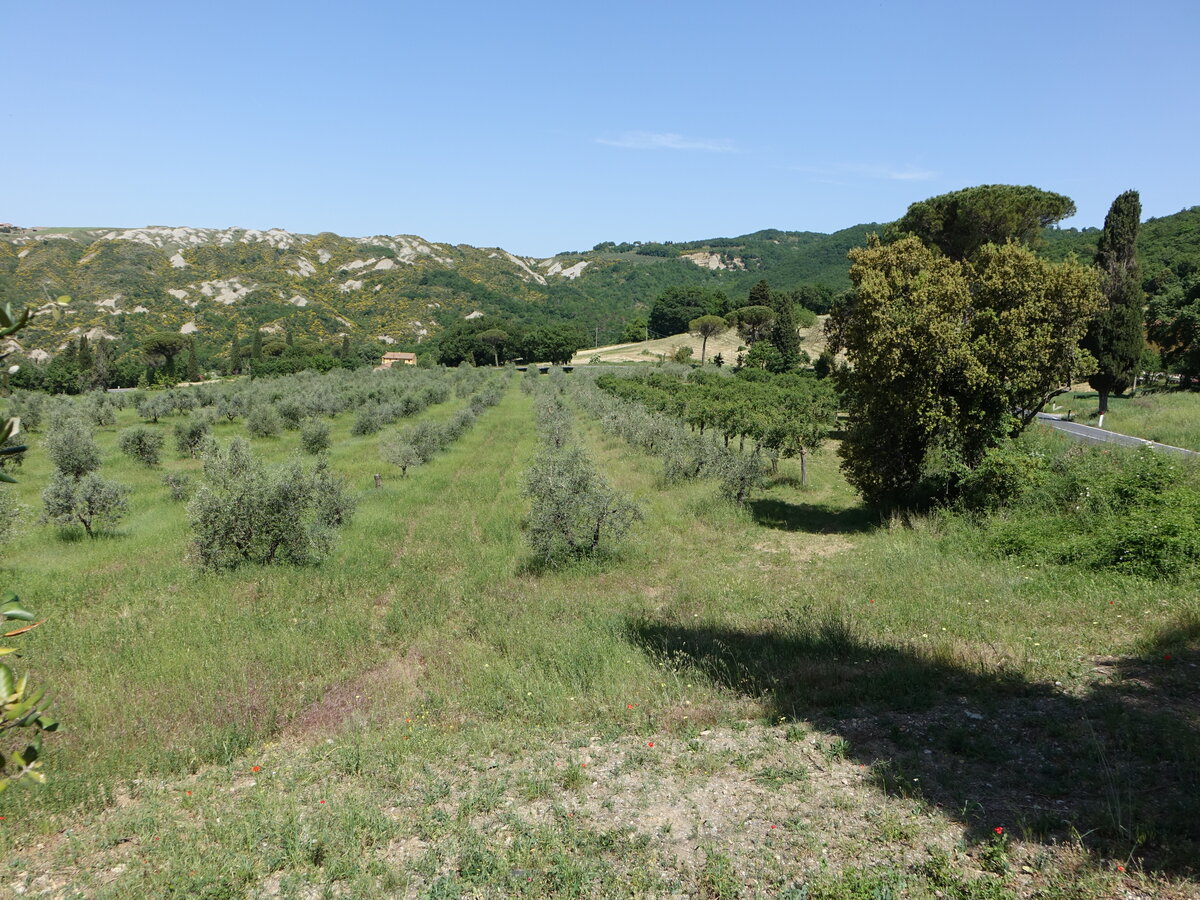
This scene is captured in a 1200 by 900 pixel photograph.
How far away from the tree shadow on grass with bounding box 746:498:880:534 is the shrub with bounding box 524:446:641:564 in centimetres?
Answer: 533

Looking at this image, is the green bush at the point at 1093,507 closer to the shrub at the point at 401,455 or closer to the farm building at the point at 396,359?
the shrub at the point at 401,455

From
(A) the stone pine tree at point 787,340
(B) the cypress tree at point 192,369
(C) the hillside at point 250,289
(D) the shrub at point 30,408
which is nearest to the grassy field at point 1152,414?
(A) the stone pine tree at point 787,340

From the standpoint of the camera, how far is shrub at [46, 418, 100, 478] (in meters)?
25.6

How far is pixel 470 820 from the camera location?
6961mm

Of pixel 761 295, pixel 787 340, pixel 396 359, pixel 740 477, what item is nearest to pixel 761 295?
pixel 761 295

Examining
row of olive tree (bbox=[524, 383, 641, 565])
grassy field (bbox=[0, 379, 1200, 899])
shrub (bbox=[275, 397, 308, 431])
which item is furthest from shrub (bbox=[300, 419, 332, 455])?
row of olive tree (bbox=[524, 383, 641, 565])

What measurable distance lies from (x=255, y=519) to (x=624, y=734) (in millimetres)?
12406

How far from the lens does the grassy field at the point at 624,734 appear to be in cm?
609

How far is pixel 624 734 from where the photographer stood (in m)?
8.62

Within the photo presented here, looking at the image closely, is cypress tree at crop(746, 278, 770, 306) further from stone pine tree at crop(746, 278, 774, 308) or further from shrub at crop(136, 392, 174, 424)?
shrub at crop(136, 392, 174, 424)

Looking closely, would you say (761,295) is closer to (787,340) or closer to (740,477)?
(787,340)

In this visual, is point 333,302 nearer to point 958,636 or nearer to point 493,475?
point 493,475

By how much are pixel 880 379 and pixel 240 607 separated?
16.7 meters

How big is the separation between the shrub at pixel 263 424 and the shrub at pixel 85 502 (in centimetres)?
2081
